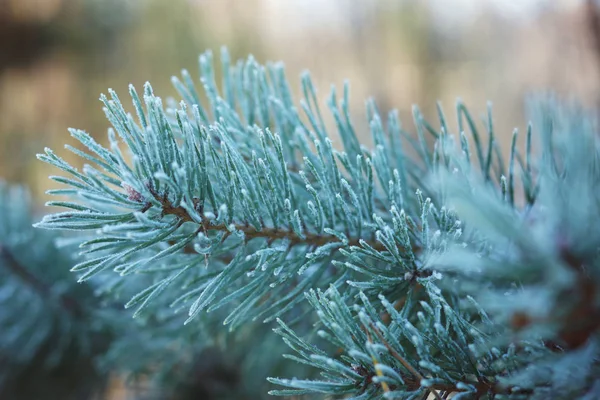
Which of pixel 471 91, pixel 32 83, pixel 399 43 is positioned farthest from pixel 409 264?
pixel 471 91

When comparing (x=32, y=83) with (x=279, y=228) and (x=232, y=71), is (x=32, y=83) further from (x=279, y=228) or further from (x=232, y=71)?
(x=279, y=228)

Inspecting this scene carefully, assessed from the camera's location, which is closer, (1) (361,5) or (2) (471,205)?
(2) (471,205)

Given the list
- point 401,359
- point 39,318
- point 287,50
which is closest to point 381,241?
point 401,359

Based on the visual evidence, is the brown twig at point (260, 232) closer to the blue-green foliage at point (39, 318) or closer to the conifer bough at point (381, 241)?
the conifer bough at point (381, 241)

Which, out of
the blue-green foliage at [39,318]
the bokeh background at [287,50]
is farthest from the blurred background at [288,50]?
the blue-green foliage at [39,318]

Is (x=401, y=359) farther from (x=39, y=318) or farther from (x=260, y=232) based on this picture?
(x=39, y=318)

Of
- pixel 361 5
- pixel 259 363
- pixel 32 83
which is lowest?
pixel 259 363
